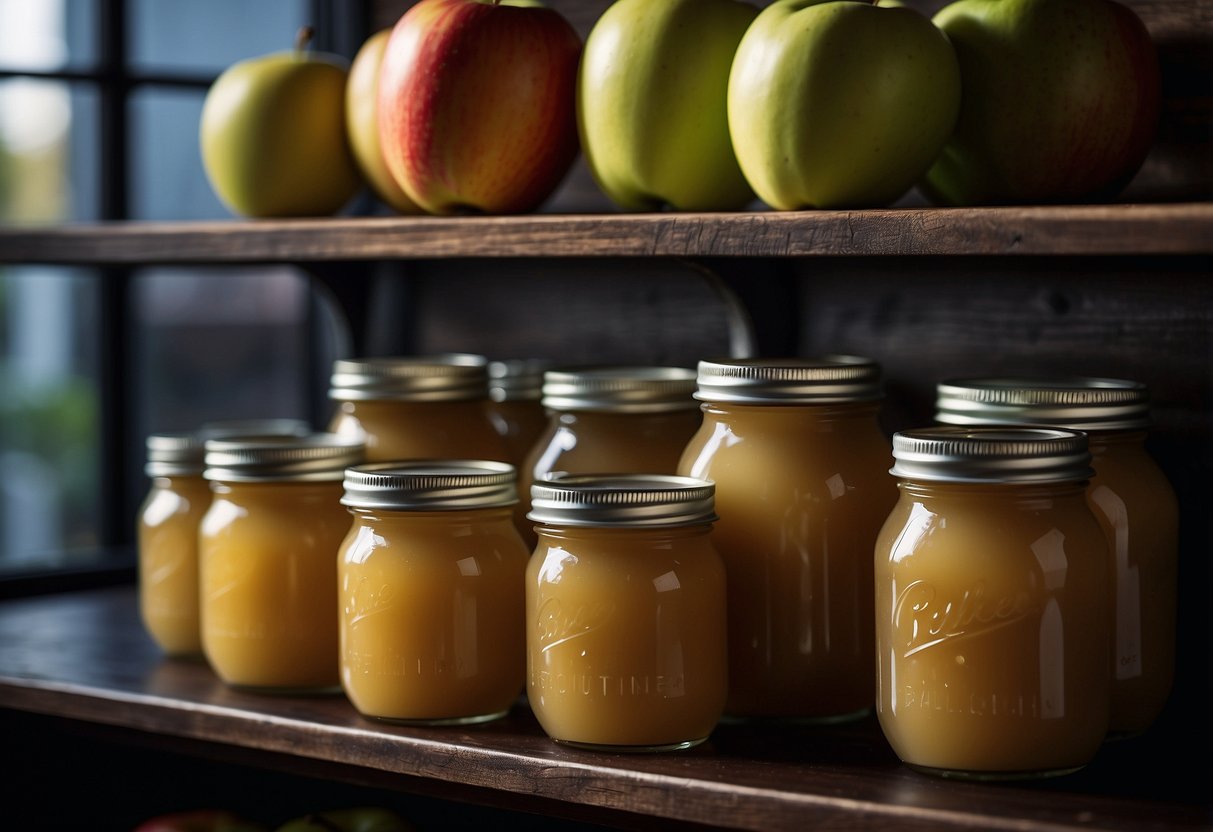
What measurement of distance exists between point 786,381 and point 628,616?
0.20m

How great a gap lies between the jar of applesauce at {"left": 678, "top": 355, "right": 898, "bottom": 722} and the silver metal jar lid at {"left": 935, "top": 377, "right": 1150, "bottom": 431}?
7cm

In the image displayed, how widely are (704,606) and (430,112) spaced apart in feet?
1.41

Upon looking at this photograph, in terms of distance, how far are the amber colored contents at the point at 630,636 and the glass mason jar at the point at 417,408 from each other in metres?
0.29

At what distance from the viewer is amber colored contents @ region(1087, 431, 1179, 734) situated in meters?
1.07

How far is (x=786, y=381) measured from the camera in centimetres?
110

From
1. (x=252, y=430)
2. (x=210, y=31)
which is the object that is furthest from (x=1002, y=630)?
(x=210, y=31)

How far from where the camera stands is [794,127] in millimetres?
1017

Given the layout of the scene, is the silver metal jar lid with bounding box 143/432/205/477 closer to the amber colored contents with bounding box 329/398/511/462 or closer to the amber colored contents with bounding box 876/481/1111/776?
the amber colored contents with bounding box 329/398/511/462

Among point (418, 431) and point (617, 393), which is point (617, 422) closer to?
point (617, 393)

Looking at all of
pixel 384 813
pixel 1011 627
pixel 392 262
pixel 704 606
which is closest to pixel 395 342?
pixel 392 262

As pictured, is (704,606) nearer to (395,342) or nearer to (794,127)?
(794,127)

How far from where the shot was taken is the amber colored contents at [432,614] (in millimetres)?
1117

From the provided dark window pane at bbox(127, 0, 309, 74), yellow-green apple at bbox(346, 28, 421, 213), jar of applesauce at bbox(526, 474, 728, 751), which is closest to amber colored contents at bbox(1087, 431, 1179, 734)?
jar of applesauce at bbox(526, 474, 728, 751)

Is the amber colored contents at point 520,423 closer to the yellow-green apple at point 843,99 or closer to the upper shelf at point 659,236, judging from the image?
the upper shelf at point 659,236
